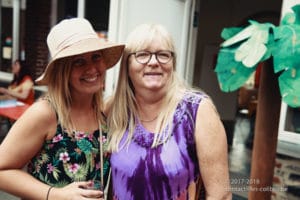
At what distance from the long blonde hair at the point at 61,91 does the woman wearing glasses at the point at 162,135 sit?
0.22 metres

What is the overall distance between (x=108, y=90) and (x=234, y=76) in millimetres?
3228

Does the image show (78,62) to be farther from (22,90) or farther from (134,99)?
(22,90)

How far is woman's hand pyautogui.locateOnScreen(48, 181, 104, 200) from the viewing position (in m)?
1.34

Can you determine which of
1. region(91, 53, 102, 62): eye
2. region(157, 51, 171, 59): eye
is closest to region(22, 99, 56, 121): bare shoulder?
region(91, 53, 102, 62): eye

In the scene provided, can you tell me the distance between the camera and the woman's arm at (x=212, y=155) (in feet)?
4.50

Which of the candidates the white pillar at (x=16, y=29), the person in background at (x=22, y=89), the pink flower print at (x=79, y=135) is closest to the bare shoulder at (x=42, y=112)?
the pink flower print at (x=79, y=135)

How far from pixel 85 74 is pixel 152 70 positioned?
0.28m

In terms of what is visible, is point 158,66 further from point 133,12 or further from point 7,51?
point 7,51

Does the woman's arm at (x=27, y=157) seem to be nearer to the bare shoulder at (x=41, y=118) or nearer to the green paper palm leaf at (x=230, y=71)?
the bare shoulder at (x=41, y=118)

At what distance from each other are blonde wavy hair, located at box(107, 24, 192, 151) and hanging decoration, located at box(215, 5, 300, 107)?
0.36 metres

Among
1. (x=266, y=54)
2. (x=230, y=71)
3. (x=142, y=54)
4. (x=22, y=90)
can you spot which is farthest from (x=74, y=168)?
(x=22, y=90)

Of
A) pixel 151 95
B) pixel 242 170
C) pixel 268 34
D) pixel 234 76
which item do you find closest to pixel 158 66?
pixel 151 95

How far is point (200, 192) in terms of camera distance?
1459 mm

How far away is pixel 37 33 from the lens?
6.84 m
